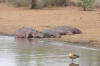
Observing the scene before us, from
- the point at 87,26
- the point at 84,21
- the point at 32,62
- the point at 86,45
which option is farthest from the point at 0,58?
the point at 84,21

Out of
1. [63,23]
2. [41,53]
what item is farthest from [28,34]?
[63,23]

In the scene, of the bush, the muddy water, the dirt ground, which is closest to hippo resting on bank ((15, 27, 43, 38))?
the muddy water

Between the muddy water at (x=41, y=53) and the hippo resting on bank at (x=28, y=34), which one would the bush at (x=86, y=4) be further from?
the muddy water at (x=41, y=53)

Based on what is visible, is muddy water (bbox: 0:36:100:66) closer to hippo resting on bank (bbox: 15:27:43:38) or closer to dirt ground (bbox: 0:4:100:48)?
hippo resting on bank (bbox: 15:27:43:38)

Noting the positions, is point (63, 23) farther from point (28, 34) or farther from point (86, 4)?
point (86, 4)

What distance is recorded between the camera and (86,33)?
22266mm

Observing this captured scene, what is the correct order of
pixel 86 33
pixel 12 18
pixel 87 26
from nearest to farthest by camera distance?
pixel 86 33
pixel 87 26
pixel 12 18

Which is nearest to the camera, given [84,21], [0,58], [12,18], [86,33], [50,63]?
[50,63]

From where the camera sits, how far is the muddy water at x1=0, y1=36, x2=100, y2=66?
46.3 feet

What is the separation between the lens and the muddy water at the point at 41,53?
1411 cm

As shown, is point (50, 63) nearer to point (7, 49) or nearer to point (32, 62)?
point (32, 62)

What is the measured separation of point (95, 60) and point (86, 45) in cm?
407

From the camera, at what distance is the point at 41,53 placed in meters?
16.4

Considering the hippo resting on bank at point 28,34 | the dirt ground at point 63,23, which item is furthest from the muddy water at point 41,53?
the dirt ground at point 63,23
